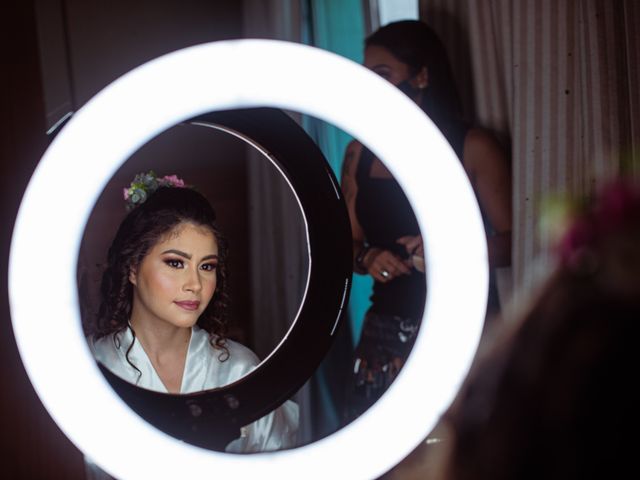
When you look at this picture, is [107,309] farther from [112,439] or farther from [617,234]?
[617,234]

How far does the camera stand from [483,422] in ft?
1.16

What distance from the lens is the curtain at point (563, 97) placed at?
3.12 feet

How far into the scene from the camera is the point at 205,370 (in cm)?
75

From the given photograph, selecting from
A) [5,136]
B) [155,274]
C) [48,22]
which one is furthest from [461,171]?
[48,22]

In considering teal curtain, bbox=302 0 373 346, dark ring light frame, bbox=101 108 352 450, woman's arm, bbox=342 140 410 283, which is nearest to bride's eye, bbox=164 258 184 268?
dark ring light frame, bbox=101 108 352 450

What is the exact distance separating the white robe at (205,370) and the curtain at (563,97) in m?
0.35

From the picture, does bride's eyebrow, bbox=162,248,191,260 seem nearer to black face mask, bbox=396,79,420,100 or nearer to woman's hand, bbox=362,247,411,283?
woman's hand, bbox=362,247,411,283

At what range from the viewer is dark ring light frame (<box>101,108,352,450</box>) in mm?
702

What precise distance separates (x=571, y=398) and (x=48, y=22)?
1226 millimetres

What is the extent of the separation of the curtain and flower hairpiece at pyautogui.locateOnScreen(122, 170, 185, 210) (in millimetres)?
419

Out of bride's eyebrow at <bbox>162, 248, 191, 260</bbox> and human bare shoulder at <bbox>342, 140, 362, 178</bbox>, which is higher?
human bare shoulder at <bbox>342, 140, 362, 178</bbox>

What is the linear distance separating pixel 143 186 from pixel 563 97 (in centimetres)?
54

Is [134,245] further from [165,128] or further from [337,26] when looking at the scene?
[337,26]

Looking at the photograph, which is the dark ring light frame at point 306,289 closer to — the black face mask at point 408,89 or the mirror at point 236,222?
the mirror at point 236,222
